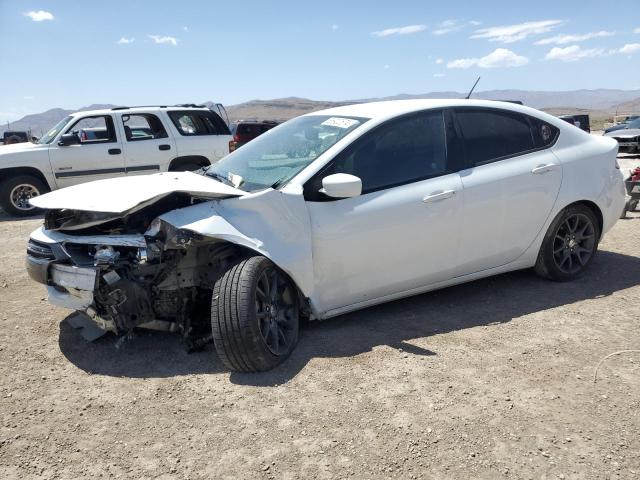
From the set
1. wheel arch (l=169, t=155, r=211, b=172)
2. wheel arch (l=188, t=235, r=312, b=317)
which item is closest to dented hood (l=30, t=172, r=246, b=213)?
wheel arch (l=188, t=235, r=312, b=317)

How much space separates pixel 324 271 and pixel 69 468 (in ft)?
6.20

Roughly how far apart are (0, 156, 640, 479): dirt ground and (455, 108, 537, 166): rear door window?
4.06 ft

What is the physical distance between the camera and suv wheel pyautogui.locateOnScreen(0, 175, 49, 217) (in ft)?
31.0

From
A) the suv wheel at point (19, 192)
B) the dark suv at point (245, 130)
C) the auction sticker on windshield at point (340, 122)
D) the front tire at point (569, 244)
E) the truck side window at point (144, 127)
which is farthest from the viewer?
the dark suv at point (245, 130)

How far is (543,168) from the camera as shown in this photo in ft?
14.5

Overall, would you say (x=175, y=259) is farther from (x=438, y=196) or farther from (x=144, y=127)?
(x=144, y=127)

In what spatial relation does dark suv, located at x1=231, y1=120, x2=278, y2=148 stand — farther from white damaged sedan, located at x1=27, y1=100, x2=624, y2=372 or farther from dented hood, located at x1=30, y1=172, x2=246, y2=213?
dented hood, located at x1=30, y1=172, x2=246, y2=213

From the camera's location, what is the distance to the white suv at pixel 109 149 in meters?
9.54

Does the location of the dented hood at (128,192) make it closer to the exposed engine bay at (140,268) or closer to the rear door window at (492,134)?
the exposed engine bay at (140,268)

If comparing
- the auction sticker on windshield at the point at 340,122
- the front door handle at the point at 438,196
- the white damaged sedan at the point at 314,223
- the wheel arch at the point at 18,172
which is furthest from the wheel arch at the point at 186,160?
the front door handle at the point at 438,196

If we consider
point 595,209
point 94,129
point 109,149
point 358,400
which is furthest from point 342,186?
point 94,129

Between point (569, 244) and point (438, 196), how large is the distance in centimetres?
166

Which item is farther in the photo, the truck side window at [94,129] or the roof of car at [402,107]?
the truck side window at [94,129]

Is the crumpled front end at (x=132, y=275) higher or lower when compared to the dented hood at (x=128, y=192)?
lower
